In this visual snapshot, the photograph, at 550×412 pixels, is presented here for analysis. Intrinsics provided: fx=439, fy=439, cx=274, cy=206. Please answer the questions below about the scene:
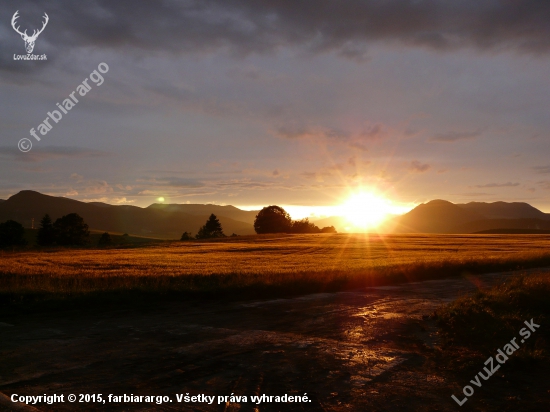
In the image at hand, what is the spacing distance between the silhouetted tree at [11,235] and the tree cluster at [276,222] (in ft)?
180

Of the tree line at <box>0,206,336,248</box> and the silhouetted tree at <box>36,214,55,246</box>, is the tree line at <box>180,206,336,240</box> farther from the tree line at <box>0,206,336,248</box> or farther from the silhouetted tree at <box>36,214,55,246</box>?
the silhouetted tree at <box>36,214,55,246</box>

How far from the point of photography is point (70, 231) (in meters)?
93.1

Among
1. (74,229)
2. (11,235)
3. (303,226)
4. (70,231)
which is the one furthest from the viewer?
(303,226)

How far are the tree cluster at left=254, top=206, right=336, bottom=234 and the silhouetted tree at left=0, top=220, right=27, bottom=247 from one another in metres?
55.0

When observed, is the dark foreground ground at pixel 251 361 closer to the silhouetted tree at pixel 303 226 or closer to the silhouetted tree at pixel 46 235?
the silhouetted tree at pixel 46 235

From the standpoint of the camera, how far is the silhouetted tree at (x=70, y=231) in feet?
302

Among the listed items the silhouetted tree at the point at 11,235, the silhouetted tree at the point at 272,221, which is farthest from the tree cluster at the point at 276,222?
the silhouetted tree at the point at 11,235

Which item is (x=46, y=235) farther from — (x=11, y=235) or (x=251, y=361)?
(x=251, y=361)

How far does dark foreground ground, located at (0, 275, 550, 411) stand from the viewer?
6605 millimetres

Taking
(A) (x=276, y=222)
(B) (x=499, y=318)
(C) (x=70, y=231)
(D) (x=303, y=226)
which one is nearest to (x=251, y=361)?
(B) (x=499, y=318)

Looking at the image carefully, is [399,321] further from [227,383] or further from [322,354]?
[227,383]

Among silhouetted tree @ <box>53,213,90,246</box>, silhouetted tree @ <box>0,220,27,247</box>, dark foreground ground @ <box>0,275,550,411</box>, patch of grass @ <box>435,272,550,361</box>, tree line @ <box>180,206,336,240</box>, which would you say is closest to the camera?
dark foreground ground @ <box>0,275,550,411</box>

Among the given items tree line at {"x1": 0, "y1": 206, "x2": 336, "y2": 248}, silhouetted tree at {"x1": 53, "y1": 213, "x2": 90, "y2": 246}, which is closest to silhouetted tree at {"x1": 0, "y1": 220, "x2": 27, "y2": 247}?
tree line at {"x1": 0, "y1": 206, "x2": 336, "y2": 248}

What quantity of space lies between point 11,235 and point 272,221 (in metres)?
59.6
